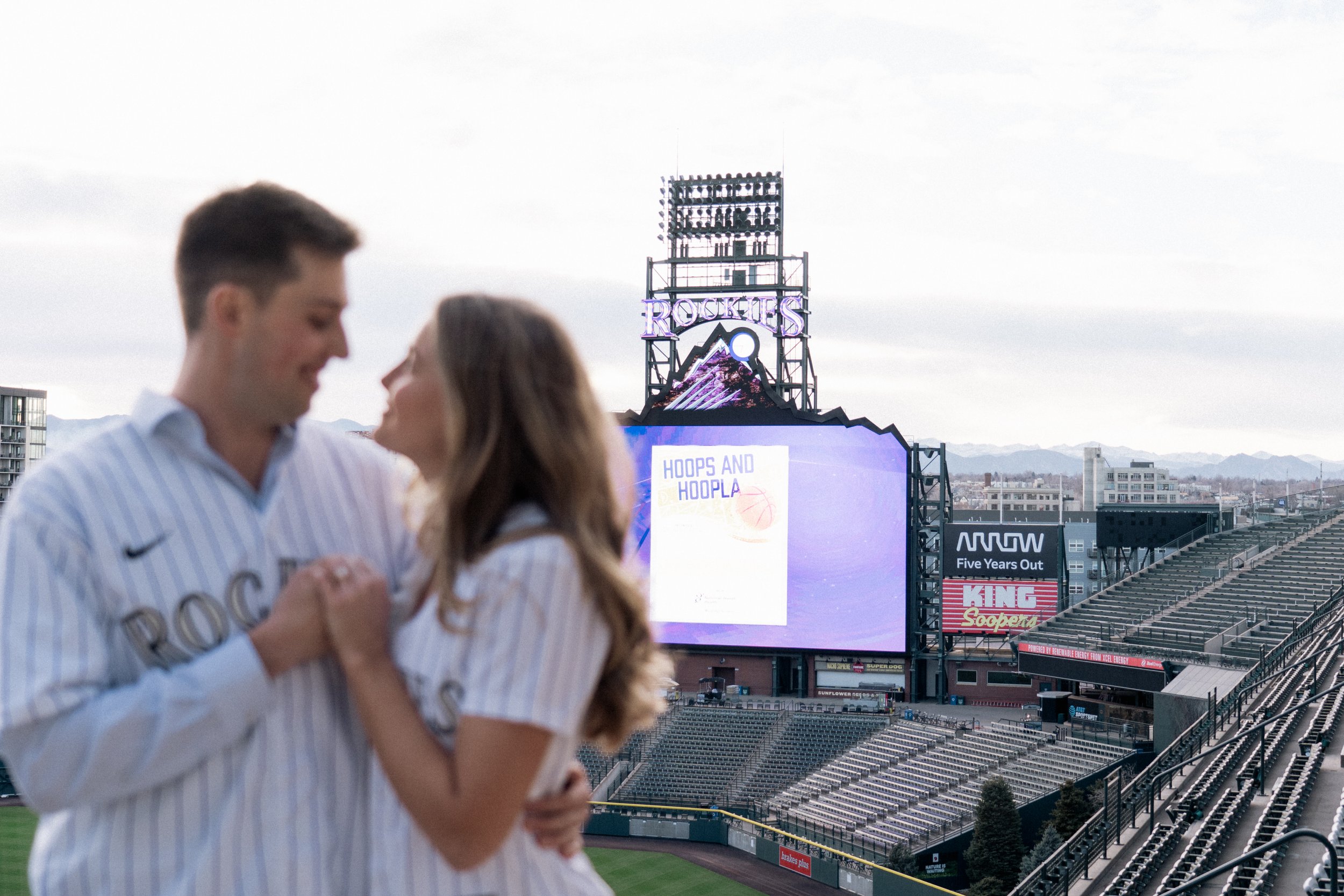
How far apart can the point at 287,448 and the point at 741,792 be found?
29390 mm

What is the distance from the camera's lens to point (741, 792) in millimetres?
29922

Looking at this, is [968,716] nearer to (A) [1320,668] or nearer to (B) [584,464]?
(A) [1320,668]

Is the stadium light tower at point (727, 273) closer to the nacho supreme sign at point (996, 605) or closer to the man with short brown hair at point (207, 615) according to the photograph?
the nacho supreme sign at point (996, 605)

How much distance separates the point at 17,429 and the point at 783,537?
4857 centimetres

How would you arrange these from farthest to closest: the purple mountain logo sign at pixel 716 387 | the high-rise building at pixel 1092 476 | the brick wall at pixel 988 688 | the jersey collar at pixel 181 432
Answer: the high-rise building at pixel 1092 476, the brick wall at pixel 988 688, the purple mountain logo sign at pixel 716 387, the jersey collar at pixel 181 432

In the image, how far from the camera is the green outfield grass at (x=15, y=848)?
21859mm

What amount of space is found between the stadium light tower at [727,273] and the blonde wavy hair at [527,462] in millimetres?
34206

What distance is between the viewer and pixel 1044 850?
64.7 ft

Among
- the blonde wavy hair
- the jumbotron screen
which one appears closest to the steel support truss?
the jumbotron screen

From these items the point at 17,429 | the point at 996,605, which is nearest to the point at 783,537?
the point at 996,605

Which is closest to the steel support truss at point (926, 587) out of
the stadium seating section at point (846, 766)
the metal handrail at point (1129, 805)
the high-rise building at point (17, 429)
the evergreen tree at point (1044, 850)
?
the stadium seating section at point (846, 766)

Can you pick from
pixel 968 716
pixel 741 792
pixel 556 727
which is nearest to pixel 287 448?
pixel 556 727

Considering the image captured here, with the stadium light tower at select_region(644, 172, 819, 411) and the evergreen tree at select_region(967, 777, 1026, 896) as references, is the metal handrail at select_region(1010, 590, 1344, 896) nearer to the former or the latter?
the evergreen tree at select_region(967, 777, 1026, 896)

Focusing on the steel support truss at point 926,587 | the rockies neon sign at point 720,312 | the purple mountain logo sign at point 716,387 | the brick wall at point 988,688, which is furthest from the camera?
the rockies neon sign at point 720,312
